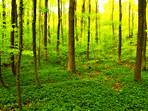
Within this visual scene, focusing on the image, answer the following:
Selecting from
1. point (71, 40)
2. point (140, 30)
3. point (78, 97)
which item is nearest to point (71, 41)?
point (71, 40)

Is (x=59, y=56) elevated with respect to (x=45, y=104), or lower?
elevated

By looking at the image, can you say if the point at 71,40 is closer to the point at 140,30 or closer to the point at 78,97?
the point at 78,97

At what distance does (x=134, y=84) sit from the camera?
7.79 meters

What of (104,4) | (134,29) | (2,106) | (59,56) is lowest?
(2,106)

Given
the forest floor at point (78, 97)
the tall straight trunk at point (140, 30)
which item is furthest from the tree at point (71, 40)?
the tall straight trunk at point (140, 30)

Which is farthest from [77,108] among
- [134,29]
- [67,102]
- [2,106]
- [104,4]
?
[104,4]

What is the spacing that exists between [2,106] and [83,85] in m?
5.13

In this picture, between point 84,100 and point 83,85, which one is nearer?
point 84,100

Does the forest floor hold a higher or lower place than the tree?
lower

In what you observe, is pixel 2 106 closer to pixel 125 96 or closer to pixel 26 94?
pixel 26 94

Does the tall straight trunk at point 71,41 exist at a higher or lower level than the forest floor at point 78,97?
higher

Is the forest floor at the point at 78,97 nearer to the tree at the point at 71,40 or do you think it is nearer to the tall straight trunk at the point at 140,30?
the tall straight trunk at the point at 140,30

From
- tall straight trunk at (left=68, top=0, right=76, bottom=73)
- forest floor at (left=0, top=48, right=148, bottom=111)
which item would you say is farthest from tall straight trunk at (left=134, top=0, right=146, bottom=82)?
tall straight trunk at (left=68, top=0, right=76, bottom=73)

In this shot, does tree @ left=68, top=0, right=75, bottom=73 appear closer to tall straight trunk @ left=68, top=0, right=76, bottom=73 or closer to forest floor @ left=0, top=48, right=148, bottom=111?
tall straight trunk @ left=68, top=0, right=76, bottom=73
